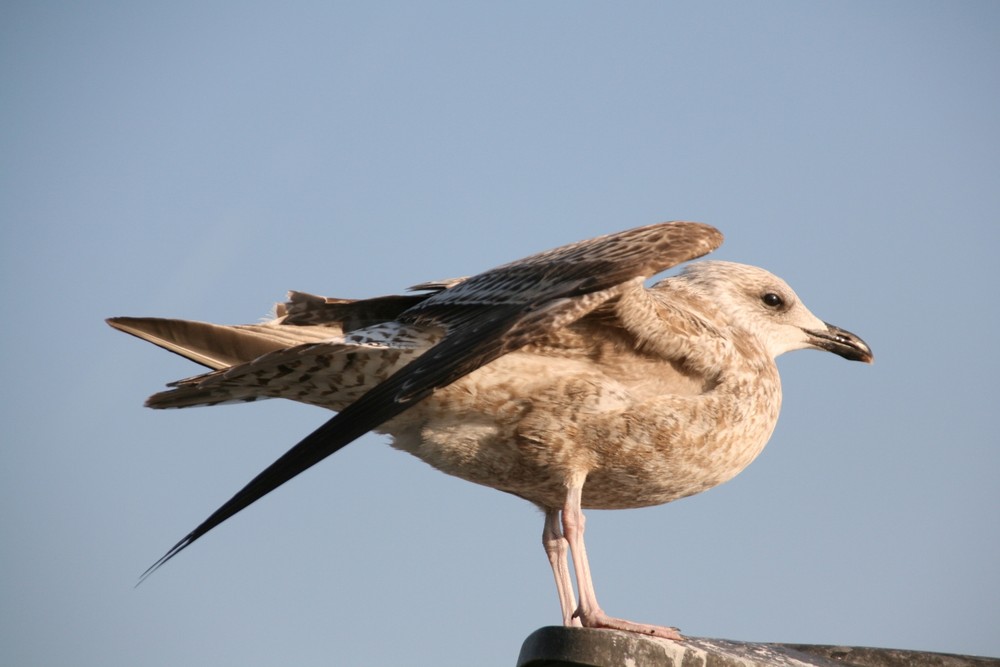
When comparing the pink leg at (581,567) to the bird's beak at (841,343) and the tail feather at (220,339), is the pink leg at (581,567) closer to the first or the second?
the tail feather at (220,339)

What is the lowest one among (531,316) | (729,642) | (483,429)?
(729,642)

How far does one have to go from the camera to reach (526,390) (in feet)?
20.2

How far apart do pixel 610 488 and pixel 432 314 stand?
1.32 metres

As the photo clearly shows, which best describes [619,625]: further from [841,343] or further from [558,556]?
[841,343]

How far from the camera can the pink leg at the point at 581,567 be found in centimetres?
590

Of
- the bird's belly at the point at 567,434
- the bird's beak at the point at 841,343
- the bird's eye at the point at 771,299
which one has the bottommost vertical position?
the bird's belly at the point at 567,434

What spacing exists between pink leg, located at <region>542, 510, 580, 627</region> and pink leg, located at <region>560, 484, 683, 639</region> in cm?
48

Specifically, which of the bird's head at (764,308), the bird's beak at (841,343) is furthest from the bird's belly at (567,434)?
the bird's beak at (841,343)

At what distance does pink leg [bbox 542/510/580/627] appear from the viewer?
6758mm

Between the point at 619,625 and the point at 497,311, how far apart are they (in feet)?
5.36

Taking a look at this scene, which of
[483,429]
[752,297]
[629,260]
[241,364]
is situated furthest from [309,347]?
[752,297]

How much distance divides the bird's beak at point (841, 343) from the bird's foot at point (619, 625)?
2.71 meters

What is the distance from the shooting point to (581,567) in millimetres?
6191

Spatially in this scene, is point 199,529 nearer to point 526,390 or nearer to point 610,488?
point 526,390
